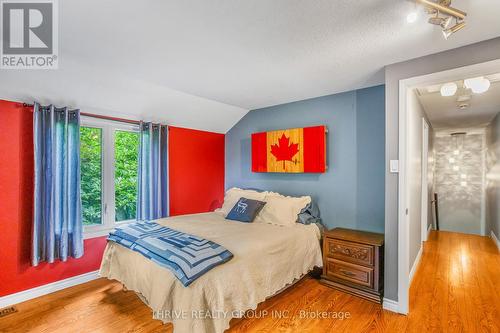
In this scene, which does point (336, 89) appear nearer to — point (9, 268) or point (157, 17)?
point (157, 17)

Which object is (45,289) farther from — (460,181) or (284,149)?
(460,181)

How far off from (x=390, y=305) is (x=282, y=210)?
143cm

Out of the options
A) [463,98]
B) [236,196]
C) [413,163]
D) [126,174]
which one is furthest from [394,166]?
[126,174]

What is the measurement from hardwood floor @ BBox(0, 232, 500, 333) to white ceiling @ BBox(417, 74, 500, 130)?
7.29 ft

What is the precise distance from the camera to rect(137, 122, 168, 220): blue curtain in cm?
334

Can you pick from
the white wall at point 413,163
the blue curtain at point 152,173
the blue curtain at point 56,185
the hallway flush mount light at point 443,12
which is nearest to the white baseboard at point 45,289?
the blue curtain at point 56,185

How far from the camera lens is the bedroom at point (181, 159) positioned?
5.62ft

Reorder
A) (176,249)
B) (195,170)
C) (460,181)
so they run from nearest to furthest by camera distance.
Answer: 1. (176,249)
2. (195,170)
3. (460,181)

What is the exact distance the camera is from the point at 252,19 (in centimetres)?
163

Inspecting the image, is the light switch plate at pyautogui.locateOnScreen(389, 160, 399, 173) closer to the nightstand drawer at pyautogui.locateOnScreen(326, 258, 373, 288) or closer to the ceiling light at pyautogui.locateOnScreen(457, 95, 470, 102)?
the nightstand drawer at pyautogui.locateOnScreen(326, 258, 373, 288)

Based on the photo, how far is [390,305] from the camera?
232 centimetres

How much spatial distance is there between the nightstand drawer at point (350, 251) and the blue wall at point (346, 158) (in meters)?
0.46

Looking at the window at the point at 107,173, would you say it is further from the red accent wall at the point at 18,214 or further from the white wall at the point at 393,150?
the white wall at the point at 393,150

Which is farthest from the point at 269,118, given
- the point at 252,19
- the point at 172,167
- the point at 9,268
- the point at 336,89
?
the point at 9,268
